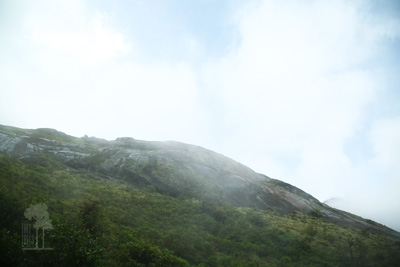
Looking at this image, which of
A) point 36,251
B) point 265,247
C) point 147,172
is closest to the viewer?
point 36,251

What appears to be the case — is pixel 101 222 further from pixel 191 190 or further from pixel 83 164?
pixel 83 164

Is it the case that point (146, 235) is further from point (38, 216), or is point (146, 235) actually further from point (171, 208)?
point (171, 208)

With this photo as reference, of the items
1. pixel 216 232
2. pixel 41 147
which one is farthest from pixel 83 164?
pixel 216 232

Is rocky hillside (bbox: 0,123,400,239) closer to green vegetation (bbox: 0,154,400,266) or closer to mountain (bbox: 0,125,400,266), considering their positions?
mountain (bbox: 0,125,400,266)

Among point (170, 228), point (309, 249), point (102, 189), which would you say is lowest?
point (309, 249)

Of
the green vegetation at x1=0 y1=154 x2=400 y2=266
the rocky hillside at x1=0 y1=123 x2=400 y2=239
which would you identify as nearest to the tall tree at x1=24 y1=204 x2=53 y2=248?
the green vegetation at x1=0 y1=154 x2=400 y2=266

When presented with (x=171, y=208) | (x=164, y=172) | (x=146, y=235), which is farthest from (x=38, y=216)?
(x=164, y=172)

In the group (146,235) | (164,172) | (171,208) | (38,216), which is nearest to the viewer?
(38,216)

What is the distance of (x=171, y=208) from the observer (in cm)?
2823

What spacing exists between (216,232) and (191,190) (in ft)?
51.3

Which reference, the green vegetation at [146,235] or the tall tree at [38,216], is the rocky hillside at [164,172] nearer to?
the green vegetation at [146,235]

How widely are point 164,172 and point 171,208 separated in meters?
14.9

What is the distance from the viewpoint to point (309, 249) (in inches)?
850

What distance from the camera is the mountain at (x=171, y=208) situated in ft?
53.3
